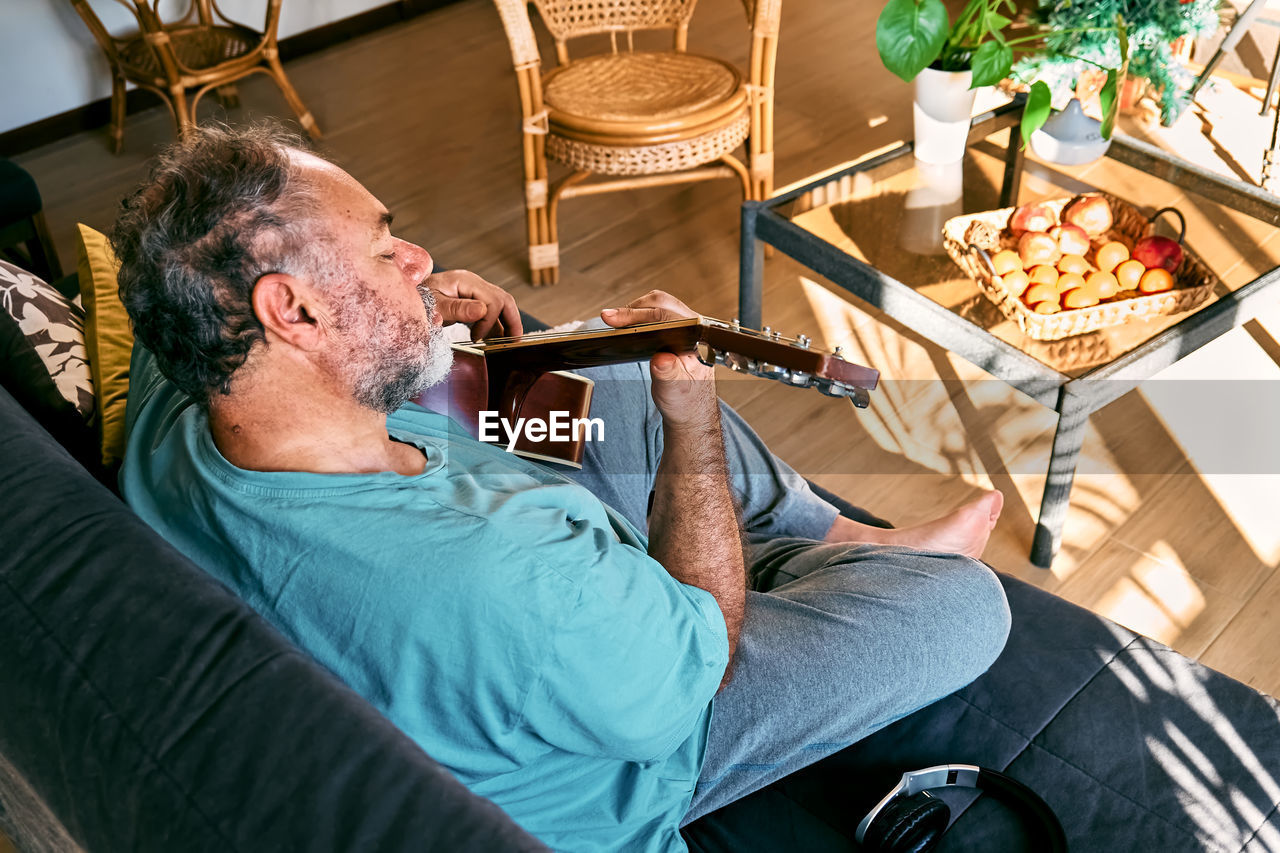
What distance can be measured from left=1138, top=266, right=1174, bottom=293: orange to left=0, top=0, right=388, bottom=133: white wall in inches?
129

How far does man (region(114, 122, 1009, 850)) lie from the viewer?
3.06 ft

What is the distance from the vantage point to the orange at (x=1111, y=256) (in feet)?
6.20

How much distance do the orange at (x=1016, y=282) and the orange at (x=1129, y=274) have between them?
16 cm

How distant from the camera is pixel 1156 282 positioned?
1849mm

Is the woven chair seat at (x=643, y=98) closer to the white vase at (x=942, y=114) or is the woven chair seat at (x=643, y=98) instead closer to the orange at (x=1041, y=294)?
the white vase at (x=942, y=114)

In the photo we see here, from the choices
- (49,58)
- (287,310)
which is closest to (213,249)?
(287,310)

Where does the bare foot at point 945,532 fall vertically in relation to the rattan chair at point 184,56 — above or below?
below

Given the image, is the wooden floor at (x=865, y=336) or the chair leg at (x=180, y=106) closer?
the wooden floor at (x=865, y=336)

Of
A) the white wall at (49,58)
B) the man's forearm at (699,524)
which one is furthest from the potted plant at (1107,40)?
the white wall at (49,58)

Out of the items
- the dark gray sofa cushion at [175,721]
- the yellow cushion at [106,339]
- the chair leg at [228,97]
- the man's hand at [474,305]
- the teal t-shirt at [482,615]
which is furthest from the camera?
the chair leg at [228,97]

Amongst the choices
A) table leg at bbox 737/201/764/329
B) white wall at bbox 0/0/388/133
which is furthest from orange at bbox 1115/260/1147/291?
white wall at bbox 0/0/388/133

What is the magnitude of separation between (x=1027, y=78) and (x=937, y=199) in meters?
0.28

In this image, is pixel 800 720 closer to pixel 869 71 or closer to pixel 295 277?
pixel 295 277

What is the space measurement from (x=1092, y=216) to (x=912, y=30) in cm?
48
